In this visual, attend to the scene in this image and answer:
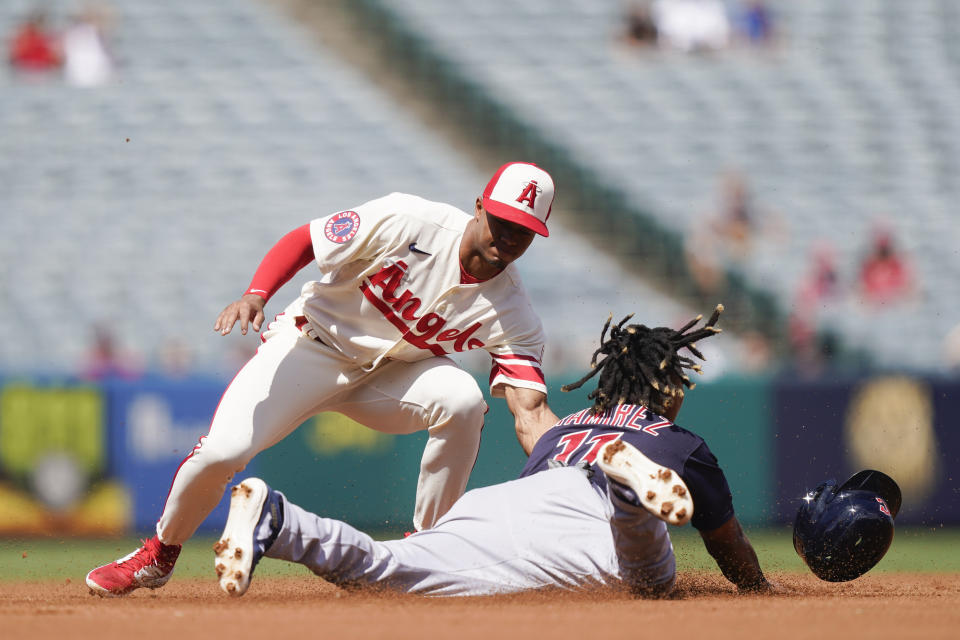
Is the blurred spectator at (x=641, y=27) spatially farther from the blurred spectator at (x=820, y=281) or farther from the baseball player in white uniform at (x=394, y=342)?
the baseball player in white uniform at (x=394, y=342)

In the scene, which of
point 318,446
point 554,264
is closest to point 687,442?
point 318,446

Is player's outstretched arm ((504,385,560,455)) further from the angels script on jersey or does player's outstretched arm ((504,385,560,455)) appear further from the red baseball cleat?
the red baseball cleat

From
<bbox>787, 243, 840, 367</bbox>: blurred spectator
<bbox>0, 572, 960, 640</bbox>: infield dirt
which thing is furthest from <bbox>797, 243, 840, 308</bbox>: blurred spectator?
<bbox>0, 572, 960, 640</bbox>: infield dirt

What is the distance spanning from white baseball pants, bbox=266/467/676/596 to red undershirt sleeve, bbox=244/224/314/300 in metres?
1.10

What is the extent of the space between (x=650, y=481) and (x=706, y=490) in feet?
1.97

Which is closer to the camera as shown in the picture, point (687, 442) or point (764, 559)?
point (687, 442)

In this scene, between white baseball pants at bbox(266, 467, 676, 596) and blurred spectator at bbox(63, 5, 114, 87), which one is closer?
white baseball pants at bbox(266, 467, 676, 596)

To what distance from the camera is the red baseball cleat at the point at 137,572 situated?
4.56m

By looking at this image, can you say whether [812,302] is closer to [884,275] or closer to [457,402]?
[884,275]

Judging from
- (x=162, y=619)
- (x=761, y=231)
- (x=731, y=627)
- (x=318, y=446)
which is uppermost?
(x=731, y=627)

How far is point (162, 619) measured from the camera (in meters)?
3.46

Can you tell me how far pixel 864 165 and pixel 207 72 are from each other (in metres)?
7.08

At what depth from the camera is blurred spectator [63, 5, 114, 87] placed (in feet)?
42.4

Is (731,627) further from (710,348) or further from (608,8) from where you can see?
(608,8)
